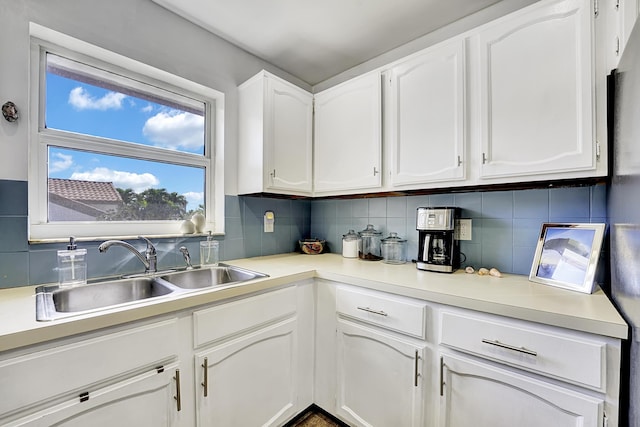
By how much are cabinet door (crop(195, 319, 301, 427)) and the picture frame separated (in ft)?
4.14

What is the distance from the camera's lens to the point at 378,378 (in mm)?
1352

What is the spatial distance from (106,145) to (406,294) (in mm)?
1741

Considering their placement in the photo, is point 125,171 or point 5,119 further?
point 125,171

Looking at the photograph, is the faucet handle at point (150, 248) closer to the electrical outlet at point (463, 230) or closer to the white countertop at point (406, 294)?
the white countertop at point (406, 294)

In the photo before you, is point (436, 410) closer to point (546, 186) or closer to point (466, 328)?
A: point (466, 328)

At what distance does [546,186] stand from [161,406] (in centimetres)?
193

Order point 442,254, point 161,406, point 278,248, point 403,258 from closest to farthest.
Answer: point 161,406, point 442,254, point 403,258, point 278,248

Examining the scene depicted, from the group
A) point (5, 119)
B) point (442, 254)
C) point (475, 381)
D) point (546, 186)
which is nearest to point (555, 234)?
point (546, 186)

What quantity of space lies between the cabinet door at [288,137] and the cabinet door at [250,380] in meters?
0.92

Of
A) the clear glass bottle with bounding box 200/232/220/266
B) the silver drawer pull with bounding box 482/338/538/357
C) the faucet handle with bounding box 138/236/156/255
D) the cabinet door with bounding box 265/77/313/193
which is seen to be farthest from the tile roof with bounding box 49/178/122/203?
the silver drawer pull with bounding box 482/338/538/357

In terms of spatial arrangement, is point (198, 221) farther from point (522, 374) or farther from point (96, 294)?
point (522, 374)

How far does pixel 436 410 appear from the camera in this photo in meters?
1.17

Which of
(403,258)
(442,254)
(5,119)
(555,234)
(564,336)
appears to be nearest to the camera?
(564,336)

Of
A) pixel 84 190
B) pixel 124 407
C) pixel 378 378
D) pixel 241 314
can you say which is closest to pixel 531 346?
pixel 378 378
